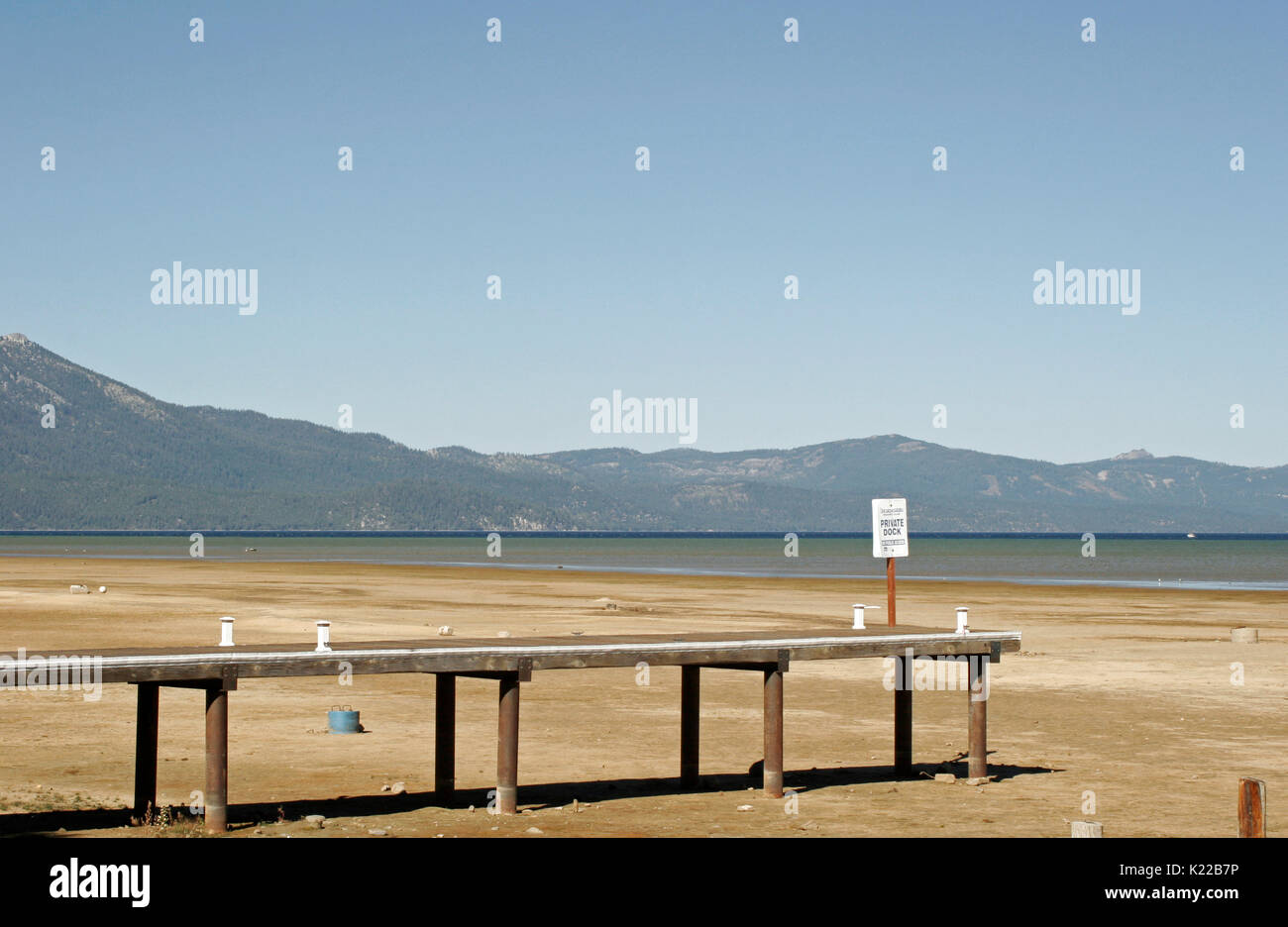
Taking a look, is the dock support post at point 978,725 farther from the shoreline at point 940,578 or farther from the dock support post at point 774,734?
the shoreline at point 940,578

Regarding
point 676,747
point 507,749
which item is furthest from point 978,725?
point 507,749

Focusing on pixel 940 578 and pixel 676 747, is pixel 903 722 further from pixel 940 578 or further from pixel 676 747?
pixel 940 578

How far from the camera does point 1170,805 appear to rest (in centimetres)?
1714

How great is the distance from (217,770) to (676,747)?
7.96 m

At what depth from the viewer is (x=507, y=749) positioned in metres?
16.4

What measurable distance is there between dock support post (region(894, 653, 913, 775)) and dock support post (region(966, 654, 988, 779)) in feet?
2.48

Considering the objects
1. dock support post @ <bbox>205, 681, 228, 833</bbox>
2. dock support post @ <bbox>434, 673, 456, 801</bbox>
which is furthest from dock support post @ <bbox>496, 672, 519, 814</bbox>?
dock support post @ <bbox>205, 681, 228, 833</bbox>

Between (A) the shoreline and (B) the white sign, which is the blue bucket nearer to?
(B) the white sign

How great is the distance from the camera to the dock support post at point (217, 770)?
14977 mm

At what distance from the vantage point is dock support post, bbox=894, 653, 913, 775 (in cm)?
1930

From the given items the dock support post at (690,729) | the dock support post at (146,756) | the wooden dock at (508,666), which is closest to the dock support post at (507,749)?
the wooden dock at (508,666)

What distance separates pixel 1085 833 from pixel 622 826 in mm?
4426
